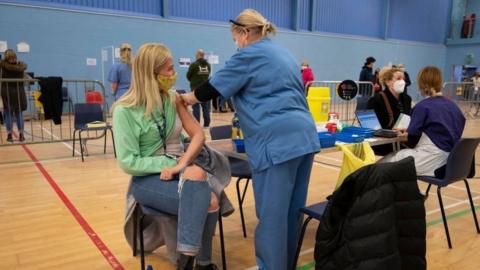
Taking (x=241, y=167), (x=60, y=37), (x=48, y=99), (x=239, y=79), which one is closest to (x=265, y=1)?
(x=60, y=37)

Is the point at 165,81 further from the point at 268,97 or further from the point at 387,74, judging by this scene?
the point at 387,74

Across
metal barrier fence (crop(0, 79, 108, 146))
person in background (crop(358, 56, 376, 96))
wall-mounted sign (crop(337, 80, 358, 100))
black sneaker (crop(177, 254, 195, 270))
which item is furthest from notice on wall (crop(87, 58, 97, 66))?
black sneaker (crop(177, 254, 195, 270))

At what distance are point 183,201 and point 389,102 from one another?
89.6 inches

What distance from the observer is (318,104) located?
311 centimetres

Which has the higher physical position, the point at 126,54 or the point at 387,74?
the point at 126,54

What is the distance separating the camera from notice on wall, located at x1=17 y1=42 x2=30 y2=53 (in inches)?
364

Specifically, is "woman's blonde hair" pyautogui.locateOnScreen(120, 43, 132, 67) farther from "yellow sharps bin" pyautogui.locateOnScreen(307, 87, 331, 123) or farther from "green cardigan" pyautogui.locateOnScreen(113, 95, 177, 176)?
"green cardigan" pyautogui.locateOnScreen(113, 95, 177, 176)

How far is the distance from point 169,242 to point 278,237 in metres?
0.81

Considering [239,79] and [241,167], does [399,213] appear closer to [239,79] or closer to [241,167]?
[239,79]

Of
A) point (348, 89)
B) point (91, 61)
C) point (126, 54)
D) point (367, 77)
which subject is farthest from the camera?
point (91, 61)

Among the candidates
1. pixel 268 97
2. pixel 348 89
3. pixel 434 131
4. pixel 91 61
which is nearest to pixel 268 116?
pixel 268 97

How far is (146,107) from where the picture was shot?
2.08m

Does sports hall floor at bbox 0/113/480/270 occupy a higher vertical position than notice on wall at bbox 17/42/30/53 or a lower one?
lower

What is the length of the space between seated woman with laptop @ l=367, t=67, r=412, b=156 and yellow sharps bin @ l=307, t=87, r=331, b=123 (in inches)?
24.4
